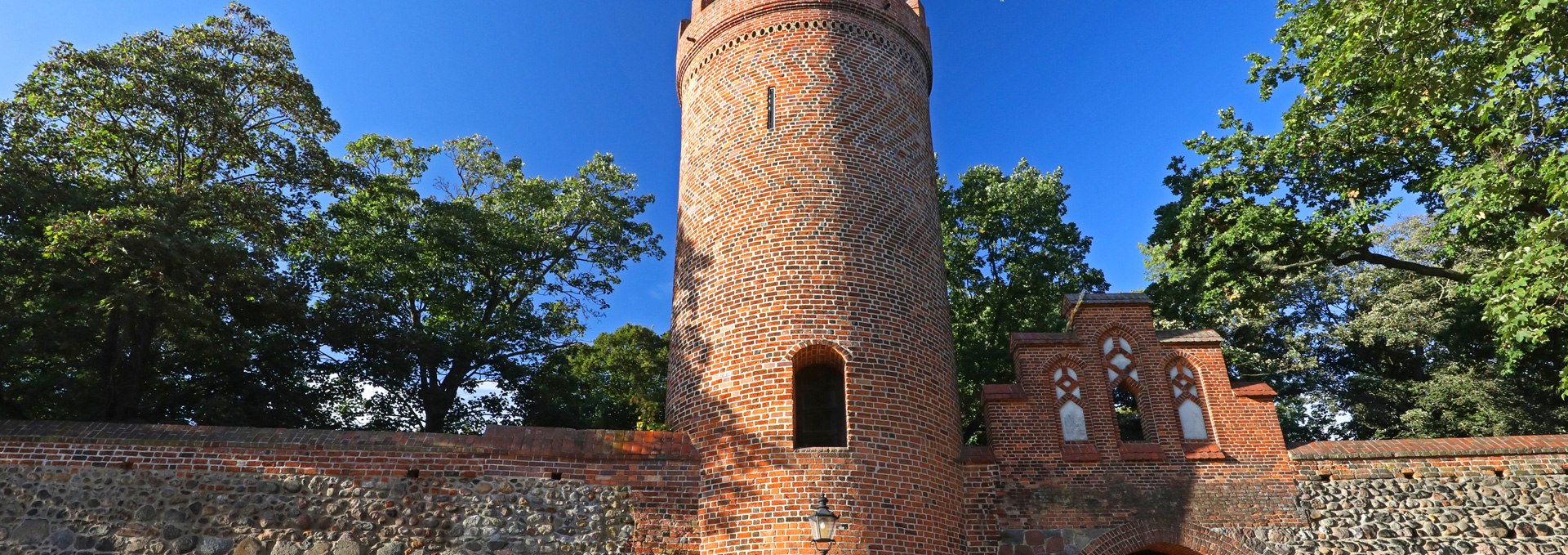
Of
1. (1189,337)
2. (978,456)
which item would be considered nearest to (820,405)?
(978,456)

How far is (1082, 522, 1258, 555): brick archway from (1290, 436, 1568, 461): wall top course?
1491mm

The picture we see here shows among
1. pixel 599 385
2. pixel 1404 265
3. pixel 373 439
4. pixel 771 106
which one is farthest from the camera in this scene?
pixel 599 385

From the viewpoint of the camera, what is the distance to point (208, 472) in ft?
25.7

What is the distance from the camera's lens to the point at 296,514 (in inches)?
308

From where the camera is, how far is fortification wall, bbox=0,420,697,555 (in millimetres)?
7598

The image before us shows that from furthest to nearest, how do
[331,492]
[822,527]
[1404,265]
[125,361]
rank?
[1404,265]
[125,361]
[331,492]
[822,527]

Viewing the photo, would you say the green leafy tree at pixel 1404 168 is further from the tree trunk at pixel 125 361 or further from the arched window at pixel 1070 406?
the tree trunk at pixel 125 361

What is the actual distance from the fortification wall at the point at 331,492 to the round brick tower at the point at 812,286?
863 mm

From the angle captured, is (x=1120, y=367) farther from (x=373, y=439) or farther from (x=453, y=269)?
(x=453, y=269)

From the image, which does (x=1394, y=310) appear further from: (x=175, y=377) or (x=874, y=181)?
(x=175, y=377)

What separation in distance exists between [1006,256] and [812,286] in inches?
457

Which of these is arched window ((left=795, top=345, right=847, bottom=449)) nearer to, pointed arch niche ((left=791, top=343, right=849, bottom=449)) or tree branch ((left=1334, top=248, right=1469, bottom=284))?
pointed arch niche ((left=791, top=343, right=849, bottom=449))

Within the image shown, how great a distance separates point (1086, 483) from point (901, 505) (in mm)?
2429

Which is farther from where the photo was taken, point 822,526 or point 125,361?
point 125,361
